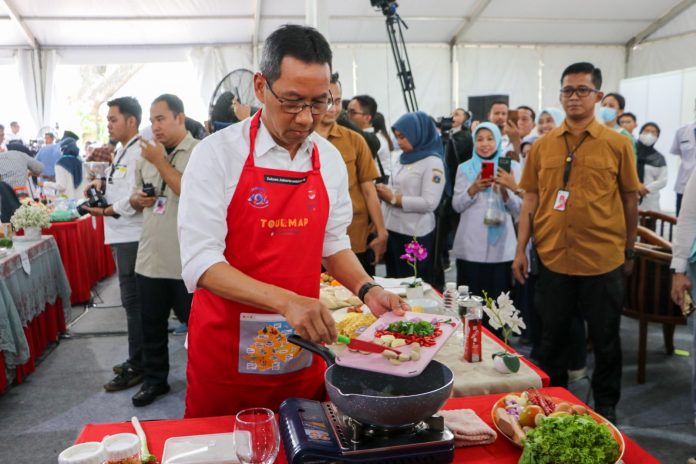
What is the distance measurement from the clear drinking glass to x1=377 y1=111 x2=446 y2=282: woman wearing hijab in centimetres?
256

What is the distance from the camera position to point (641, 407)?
2.98m

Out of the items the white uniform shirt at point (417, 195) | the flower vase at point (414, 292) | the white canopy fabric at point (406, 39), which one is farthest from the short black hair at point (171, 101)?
the white canopy fabric at point (406, 39)

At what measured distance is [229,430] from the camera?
50.8 inches

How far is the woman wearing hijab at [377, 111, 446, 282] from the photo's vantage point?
11.6 ft

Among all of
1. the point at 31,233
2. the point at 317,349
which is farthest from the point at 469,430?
the point at 31,233

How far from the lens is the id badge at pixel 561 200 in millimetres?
2643

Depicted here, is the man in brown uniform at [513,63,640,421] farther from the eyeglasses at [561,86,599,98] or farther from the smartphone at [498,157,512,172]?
the smartphone at [498,157,512,172]

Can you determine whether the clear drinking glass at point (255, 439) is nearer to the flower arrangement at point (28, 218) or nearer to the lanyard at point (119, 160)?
the lanyard at point (119, 160)

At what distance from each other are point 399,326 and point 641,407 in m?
2.27

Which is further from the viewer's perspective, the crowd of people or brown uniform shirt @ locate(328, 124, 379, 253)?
brown uniform shirt @ locate(328, 124, 379, 253)

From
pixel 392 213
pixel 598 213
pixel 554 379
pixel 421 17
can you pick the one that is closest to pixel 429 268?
pixel 392 213

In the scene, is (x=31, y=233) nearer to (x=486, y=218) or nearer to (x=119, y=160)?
(x=119, y=160)

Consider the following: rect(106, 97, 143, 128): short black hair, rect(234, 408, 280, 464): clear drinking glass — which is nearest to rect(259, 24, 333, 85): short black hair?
rect(234, 408, 280, 464): clear drinking glass

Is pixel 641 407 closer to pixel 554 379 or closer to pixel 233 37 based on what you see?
pixel 554 379
